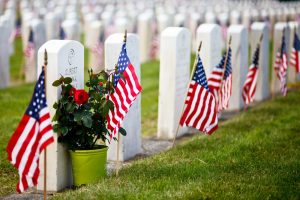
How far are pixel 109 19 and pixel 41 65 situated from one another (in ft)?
55.1

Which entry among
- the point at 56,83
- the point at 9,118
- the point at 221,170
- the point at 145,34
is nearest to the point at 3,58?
the point at 9,118

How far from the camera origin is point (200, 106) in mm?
9695

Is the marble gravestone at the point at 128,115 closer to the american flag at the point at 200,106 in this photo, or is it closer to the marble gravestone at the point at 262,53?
the american flag at the point at 200,106

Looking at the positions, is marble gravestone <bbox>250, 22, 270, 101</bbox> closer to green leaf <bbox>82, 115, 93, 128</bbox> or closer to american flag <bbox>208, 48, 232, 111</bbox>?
american flag <bbox>208, 48, 232, 111</bbox>

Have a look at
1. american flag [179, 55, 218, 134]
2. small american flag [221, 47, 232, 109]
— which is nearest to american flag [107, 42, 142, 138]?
american flag [179, 55, 218, 134]

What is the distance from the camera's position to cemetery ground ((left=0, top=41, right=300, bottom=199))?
7.30 meters

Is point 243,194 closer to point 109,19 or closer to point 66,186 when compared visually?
point 66,186

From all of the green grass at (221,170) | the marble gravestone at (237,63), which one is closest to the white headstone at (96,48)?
the marble gravestone at (237,63)

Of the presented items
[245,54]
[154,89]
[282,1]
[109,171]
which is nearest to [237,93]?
[245,54]

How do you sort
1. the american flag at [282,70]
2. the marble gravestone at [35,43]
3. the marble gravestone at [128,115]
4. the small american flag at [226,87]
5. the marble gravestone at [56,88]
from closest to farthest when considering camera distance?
1. the marble gravestone at [56,88]
2. the marble gravestone at [128,115]
3. the small american flag at [226,87]
4. the american flag at [282,70]
5. the marble gravestone at [35,43]

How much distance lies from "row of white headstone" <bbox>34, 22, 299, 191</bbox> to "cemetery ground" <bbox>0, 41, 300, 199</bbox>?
507 millimetres

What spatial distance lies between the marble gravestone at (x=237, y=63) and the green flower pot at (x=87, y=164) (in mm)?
6730

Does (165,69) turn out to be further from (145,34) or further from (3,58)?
(145,34)

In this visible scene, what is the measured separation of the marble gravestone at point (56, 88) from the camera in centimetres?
784
